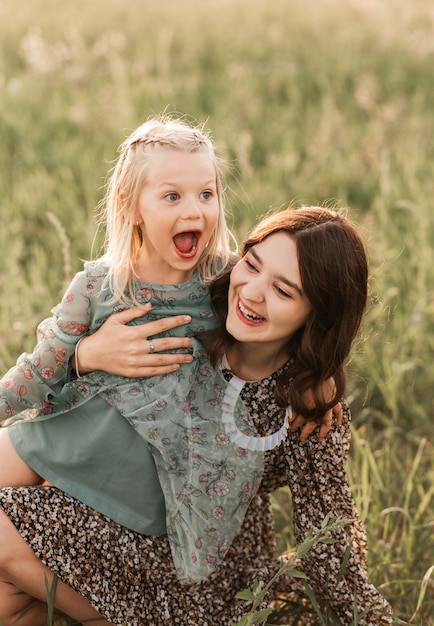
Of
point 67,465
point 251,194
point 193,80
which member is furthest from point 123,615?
point 193,80

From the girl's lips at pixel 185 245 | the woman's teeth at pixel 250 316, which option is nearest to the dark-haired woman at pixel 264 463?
the woman's teeth at pixel 250 316

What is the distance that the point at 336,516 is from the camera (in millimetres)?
2156

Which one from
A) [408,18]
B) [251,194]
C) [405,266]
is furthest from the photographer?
[408,18]

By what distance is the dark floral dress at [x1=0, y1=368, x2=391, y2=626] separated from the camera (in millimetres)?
2098

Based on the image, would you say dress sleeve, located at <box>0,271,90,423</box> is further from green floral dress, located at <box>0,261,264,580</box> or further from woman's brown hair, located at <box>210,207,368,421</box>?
woman's brown hair, located at <box>210,207,368,421</box>

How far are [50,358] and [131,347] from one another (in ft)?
0.70

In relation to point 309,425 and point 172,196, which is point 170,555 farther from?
point 172,196

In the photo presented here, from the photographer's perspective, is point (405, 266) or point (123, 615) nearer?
point (123, 615)

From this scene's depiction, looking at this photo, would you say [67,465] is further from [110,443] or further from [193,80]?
[193,80]

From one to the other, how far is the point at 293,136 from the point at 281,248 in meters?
3.46

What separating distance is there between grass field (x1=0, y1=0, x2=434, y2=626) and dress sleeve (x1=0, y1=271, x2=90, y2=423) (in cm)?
54

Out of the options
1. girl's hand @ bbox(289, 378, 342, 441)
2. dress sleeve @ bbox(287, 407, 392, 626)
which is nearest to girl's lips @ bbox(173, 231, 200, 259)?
girl's hand @ bbox(289, 378, 342, 441)

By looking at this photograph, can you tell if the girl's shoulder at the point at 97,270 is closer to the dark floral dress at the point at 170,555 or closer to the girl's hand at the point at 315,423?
the dark floral dress at the point at 170,555

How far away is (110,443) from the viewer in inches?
83.3
